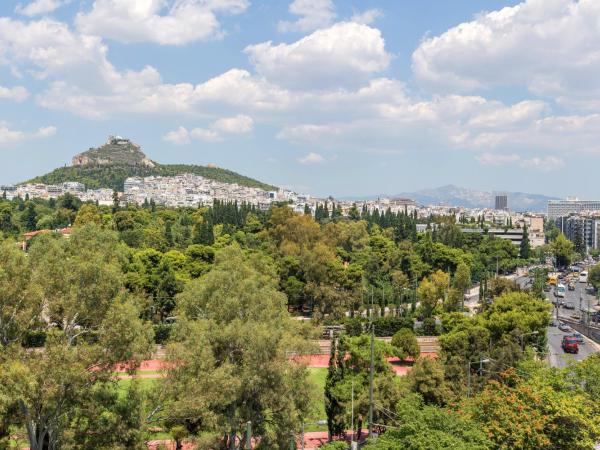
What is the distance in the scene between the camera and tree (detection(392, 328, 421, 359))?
32344 millimetres

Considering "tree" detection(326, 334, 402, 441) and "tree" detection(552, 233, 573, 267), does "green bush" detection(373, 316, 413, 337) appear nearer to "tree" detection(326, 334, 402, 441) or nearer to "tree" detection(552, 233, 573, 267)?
"tree" detection(326, 334, 402, 441)

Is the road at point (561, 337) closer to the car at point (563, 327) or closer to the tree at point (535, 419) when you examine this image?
the car at point (563, 327)

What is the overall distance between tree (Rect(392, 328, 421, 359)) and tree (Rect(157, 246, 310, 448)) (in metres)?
16.1

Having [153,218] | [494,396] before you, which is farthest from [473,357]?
[153,218]

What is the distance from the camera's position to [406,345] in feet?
107

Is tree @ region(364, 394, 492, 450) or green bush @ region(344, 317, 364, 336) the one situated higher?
tree @ region(364, 394, 492, 450)

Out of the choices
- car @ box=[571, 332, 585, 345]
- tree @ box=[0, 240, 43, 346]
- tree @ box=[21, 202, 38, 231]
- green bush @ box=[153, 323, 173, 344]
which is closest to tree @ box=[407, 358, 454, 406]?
tree @ box=[0, 240, 43, 346]

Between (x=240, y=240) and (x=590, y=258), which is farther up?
(x=240, y=240)

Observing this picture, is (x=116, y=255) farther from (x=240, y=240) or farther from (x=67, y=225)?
(x=67, y=225)

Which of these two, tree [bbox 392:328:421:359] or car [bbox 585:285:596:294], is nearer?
tree [bbox 392:328:421:359]

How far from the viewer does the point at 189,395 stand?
15281 mm

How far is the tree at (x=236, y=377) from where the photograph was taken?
15.3m

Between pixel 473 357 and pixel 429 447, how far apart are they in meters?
12.3

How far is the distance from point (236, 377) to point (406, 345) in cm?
1860
